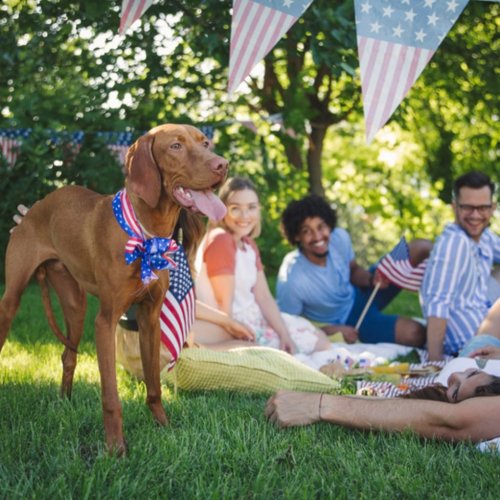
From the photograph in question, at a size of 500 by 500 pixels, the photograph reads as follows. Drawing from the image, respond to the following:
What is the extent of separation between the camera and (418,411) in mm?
2828

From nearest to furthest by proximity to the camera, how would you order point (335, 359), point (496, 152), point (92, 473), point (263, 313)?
point (92, 473), point (335, 359), point (263, 313), point (496, 152)

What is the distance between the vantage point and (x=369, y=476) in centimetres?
246

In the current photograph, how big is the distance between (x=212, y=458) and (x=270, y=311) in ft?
8.47

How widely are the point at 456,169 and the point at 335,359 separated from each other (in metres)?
10.5

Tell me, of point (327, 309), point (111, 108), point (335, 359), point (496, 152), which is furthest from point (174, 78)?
point (496, 152)

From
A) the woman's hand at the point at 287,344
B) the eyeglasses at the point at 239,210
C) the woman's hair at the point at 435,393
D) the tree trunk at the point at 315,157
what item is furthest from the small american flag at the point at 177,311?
the tree trunk at the point at 315,157

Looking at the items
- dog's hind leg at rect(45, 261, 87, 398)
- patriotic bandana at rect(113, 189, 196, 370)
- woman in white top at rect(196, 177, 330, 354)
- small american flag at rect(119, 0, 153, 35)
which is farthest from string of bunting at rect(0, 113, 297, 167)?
dog's hind leg at rect(45, 261, 87, 398)

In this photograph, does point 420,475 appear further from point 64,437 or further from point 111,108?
point 111,108

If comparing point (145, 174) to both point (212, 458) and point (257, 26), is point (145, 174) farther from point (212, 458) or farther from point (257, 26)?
point (257, 26)

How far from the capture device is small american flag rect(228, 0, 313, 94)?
3.59 m

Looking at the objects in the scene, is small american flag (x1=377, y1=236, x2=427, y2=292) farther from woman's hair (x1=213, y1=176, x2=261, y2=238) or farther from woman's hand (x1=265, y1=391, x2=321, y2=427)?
woman's hand (x1=265, y1=391, x2=321, y2=427)

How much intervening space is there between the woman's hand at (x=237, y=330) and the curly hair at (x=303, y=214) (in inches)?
57.9

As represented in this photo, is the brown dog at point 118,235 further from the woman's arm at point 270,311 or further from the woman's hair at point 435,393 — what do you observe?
the woman's arm at point 270,311

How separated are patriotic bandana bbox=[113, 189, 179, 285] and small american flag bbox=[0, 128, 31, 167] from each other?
4659 mm
